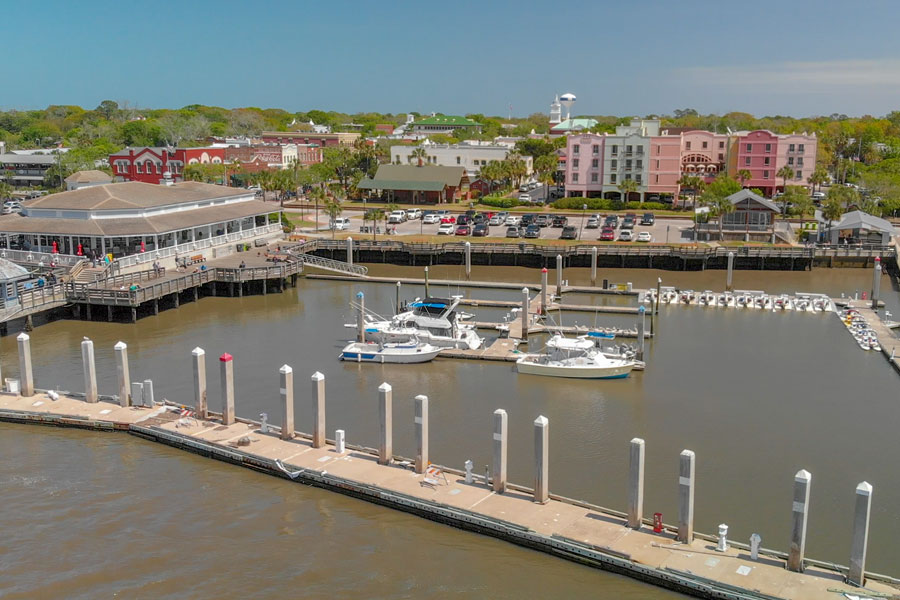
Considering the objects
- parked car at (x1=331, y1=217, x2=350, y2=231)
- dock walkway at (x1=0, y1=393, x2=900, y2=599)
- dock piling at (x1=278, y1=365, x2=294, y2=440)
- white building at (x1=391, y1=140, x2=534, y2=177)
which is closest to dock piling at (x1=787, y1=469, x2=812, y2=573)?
dock walkway at (x1=0, y1=393, x2=900, y2=599)

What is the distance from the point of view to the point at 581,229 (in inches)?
2936

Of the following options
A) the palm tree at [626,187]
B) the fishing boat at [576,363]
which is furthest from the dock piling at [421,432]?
the palm tree at [626,187]

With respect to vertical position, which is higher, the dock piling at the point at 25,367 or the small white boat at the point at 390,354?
the dock piling at the point at 25,367

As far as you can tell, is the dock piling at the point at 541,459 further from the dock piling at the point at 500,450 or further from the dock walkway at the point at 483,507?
the dock piling at the point at 500,450

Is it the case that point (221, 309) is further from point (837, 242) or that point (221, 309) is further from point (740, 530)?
point (837, 242)

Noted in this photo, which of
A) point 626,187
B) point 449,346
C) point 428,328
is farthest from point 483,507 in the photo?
point 626,187

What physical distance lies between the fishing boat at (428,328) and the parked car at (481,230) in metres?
29.5

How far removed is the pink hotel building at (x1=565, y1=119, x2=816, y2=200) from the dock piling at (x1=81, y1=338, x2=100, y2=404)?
2635 inches

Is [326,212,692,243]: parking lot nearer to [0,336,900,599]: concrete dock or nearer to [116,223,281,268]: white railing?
[116,223,281,268]: white railing

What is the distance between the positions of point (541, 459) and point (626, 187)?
68575 mm

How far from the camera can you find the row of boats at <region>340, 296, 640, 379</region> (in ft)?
122

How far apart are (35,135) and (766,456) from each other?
574ft

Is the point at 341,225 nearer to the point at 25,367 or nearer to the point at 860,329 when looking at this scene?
the point at 860,329

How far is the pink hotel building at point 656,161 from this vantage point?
89.0m
